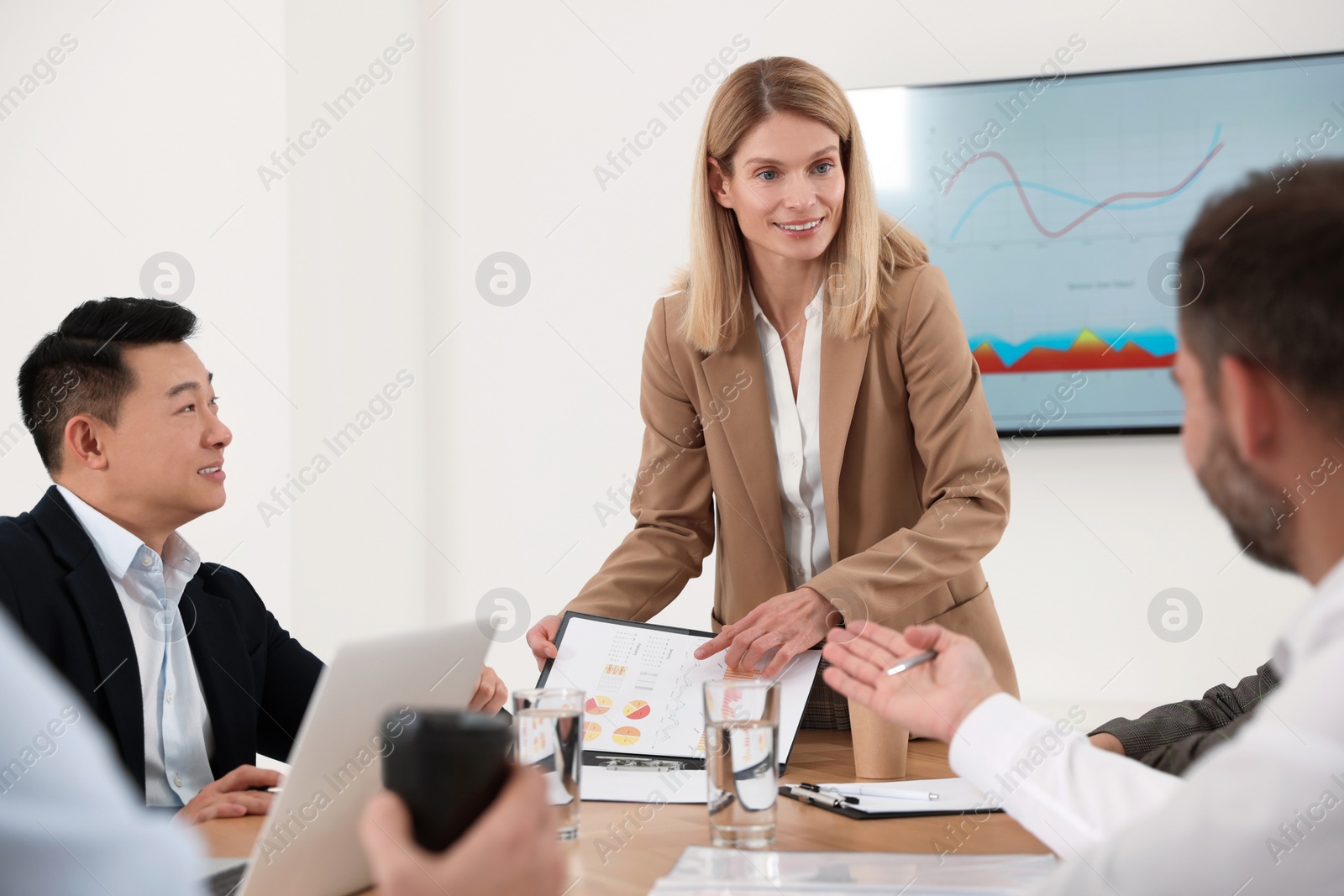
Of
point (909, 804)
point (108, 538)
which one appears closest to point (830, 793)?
point (909, 804)

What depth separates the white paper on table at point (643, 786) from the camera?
1383 mm

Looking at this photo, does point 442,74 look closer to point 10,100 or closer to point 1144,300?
point 10,100

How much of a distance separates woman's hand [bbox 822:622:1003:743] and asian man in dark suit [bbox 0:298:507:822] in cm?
64

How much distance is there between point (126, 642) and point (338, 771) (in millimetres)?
807

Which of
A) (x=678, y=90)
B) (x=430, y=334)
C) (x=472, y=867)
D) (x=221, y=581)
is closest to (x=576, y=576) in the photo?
(x=430, y=334)

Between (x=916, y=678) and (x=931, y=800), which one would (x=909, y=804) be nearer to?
(x=931, y=800)

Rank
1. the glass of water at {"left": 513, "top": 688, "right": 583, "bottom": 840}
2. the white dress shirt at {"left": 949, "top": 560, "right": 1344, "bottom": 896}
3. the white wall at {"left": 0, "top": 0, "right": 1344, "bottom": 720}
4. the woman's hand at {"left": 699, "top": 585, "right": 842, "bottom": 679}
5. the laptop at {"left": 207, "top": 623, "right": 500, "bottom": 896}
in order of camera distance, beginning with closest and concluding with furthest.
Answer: the white dress shirt at {"left": 949, "top": 560, "right": 1344, "bottom": 896}
the laptop at {"left": 207, "top": 623, "right": 500, "bottom": 896}
the glass of water at {"left": 513, "top": 688, "right": 583, "bottom": 840}
the woman's hand at {"left": 699, "top": 585, "right": 842, "bottom": 679}
the white wall at {"left": 0, "top": 0, "right": 1344, "bottom": 720}

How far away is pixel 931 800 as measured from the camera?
1.32 meters

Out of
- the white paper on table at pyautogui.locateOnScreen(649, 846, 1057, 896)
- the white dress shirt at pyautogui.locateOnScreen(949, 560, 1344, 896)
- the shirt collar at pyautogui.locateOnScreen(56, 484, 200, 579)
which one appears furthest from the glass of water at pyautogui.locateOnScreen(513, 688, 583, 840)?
the shirt collar at pyautogui.locateOnScreen(56, 484, 200, 579)

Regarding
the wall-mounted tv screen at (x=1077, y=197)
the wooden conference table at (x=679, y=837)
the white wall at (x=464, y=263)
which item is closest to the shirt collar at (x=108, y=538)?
the wooden conference table at (x=679, y=837)

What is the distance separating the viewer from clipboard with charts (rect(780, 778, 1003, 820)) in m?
1.27

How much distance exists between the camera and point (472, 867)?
0.47m

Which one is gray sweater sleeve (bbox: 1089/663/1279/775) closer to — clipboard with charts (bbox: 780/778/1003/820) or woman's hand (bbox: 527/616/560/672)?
clipboard with charts (bbox: 780/778/1003/820)

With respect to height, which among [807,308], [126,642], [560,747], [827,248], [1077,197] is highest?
[1077,197]
